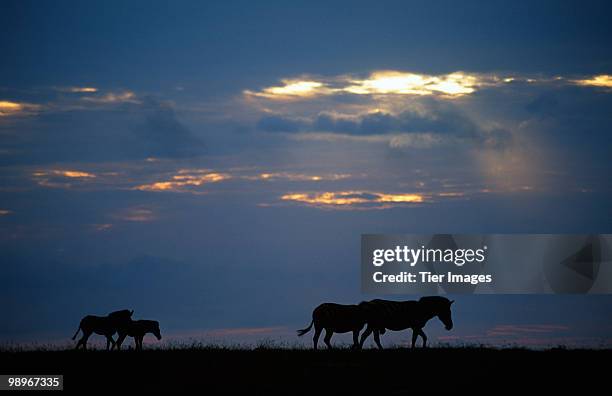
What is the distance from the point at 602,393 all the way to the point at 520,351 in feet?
23.5

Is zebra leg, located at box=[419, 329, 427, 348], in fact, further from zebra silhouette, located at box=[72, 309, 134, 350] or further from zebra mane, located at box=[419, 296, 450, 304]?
zebra silhouette, located at box=[72, 309, 134, 350]

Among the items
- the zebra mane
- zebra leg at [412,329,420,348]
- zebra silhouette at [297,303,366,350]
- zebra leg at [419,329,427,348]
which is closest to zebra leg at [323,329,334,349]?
zebra silhouette at [297,303,366,350]

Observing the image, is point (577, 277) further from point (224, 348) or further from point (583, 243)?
point (224, 348)

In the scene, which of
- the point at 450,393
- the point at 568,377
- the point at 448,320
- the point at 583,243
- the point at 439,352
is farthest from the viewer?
the point at 583,243

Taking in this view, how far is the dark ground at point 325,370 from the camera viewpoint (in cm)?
2539

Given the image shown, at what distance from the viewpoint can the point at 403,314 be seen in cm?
3531

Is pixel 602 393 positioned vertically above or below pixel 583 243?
below

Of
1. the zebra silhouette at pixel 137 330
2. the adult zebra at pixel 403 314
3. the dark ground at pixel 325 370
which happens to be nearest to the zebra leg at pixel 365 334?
the adult zebra at pixel 403 314

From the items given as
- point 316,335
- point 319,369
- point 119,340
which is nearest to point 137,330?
point 119,340

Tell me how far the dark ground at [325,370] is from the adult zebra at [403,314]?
2985 millimetres

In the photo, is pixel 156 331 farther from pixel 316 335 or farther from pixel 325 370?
pixel 325 370

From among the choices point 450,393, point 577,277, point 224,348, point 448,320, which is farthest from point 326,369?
point 577,277

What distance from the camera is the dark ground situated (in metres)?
25.4

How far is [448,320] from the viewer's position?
3634cm
